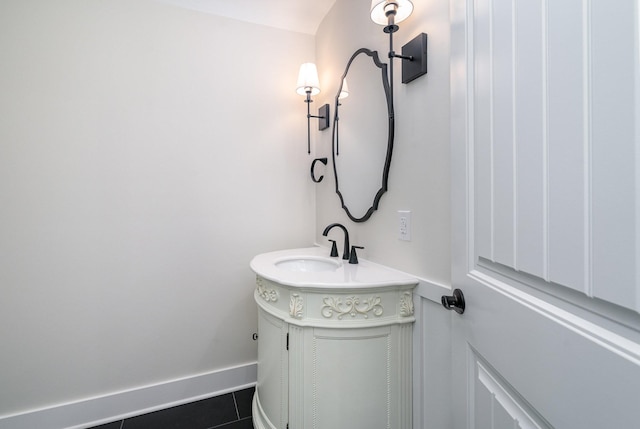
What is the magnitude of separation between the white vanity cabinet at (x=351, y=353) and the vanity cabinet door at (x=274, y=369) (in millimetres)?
62

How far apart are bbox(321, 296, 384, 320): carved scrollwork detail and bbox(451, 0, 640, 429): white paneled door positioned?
0.34 m

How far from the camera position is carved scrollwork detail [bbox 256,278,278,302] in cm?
119

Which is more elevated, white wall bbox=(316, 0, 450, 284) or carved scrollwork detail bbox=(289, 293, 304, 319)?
white wall bbox=(316, 0, 450, 284)

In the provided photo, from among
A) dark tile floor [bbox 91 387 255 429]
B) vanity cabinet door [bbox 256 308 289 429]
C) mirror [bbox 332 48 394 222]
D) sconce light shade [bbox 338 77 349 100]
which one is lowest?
dark tile floor [bbox 91 387 255 429]

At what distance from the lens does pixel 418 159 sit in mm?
1082

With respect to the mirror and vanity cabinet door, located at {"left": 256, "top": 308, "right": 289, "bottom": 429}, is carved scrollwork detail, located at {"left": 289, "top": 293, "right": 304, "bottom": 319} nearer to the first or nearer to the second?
vanity cabinet door, located at {"left": 256, "top": 308, "right": 289, "bottom": 429}

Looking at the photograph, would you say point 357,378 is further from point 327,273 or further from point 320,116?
point 320,116

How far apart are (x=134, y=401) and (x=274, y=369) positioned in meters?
1.02

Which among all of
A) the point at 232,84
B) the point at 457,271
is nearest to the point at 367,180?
the point at 457,271

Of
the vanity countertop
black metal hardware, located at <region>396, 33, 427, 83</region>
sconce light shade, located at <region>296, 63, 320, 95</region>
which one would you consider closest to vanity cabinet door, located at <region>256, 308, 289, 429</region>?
the vanity countertop

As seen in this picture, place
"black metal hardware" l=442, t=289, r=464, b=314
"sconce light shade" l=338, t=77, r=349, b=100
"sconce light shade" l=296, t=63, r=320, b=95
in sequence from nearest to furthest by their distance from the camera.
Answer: "black metal hardware" l=442, t=289, r=464, b=314, "sconce light shade" l=338, t=77, r=349, b=100, "sconce light shade" l=296, t=63, r=320, b=95

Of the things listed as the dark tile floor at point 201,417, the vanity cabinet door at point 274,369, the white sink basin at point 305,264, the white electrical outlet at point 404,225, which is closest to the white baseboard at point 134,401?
the dark tile floor at point 201,417

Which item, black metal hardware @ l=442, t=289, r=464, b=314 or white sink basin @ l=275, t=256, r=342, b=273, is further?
white sink basin @ l=275, t=256, r=342, b=273

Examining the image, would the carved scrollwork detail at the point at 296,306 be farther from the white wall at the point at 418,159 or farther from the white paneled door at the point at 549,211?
the white paneled door at the point at 549,211
